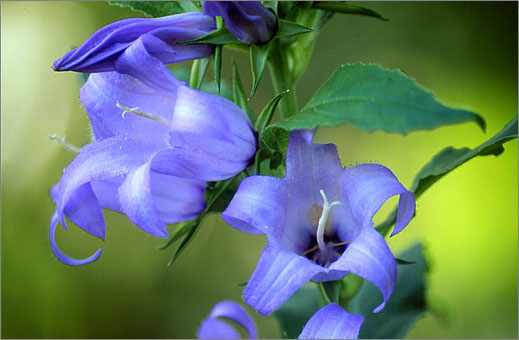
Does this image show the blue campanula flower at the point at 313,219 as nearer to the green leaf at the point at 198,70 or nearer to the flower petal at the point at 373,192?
the flower petal at the point at 373,192

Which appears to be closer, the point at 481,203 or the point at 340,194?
the point at 340,194

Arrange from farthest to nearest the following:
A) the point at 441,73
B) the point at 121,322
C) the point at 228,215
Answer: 1. the point at 121,322
2. the point at 441,73
3. the point at 228,215

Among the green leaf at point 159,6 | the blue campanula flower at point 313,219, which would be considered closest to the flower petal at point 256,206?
the blue campanula flower at point 313,219

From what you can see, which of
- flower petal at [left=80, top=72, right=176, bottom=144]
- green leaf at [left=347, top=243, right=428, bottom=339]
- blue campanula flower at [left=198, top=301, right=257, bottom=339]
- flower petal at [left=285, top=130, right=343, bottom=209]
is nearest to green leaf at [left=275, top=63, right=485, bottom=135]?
flower petal at [left=285, top=130, right=343, bottom=209]

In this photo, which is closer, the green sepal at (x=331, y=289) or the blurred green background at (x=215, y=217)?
the green sepal at (x=331, y=289)

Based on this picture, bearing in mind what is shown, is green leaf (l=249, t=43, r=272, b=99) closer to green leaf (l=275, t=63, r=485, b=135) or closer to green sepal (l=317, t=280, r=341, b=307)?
green leaf (l=275, t=63, r=485, b=135)

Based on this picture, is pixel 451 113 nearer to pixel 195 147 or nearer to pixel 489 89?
pixel 195 147

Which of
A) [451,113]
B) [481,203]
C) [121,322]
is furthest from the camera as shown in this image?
[121,322]

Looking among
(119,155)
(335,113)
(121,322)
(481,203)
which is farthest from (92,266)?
(335,113)
